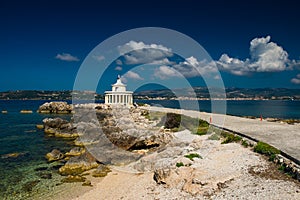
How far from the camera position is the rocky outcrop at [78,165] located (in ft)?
56.7

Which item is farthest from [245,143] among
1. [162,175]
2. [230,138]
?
[162,175]

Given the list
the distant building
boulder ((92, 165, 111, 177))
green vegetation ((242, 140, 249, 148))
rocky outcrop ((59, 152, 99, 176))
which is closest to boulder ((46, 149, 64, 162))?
rocky outcrop ((59, 152, 99, 176))

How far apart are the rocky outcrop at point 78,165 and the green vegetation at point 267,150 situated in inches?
424

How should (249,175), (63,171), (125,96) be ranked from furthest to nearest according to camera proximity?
(125,96), (63,171), (249,175)

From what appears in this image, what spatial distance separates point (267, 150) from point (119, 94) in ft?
150

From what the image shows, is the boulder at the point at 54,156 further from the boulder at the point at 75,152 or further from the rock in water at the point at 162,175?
the rock in water at the point at 162,175

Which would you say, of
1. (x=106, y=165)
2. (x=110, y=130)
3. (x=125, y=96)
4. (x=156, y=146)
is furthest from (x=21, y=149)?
(x=125, y=96)

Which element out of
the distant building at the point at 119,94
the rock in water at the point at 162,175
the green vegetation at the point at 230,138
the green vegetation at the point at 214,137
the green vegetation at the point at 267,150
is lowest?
the rock in water at the point at 162,175

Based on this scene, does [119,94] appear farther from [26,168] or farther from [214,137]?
[26,168]

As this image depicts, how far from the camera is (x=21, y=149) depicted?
A: 2519cm

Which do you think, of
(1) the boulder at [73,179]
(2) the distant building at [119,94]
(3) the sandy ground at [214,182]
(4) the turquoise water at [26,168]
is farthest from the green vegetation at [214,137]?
(2) the distant building at [119,94]

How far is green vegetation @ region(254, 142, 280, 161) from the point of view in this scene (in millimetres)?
13555

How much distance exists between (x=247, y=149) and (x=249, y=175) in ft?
15.7

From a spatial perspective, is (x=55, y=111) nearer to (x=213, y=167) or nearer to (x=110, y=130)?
(x=110, y=130)
